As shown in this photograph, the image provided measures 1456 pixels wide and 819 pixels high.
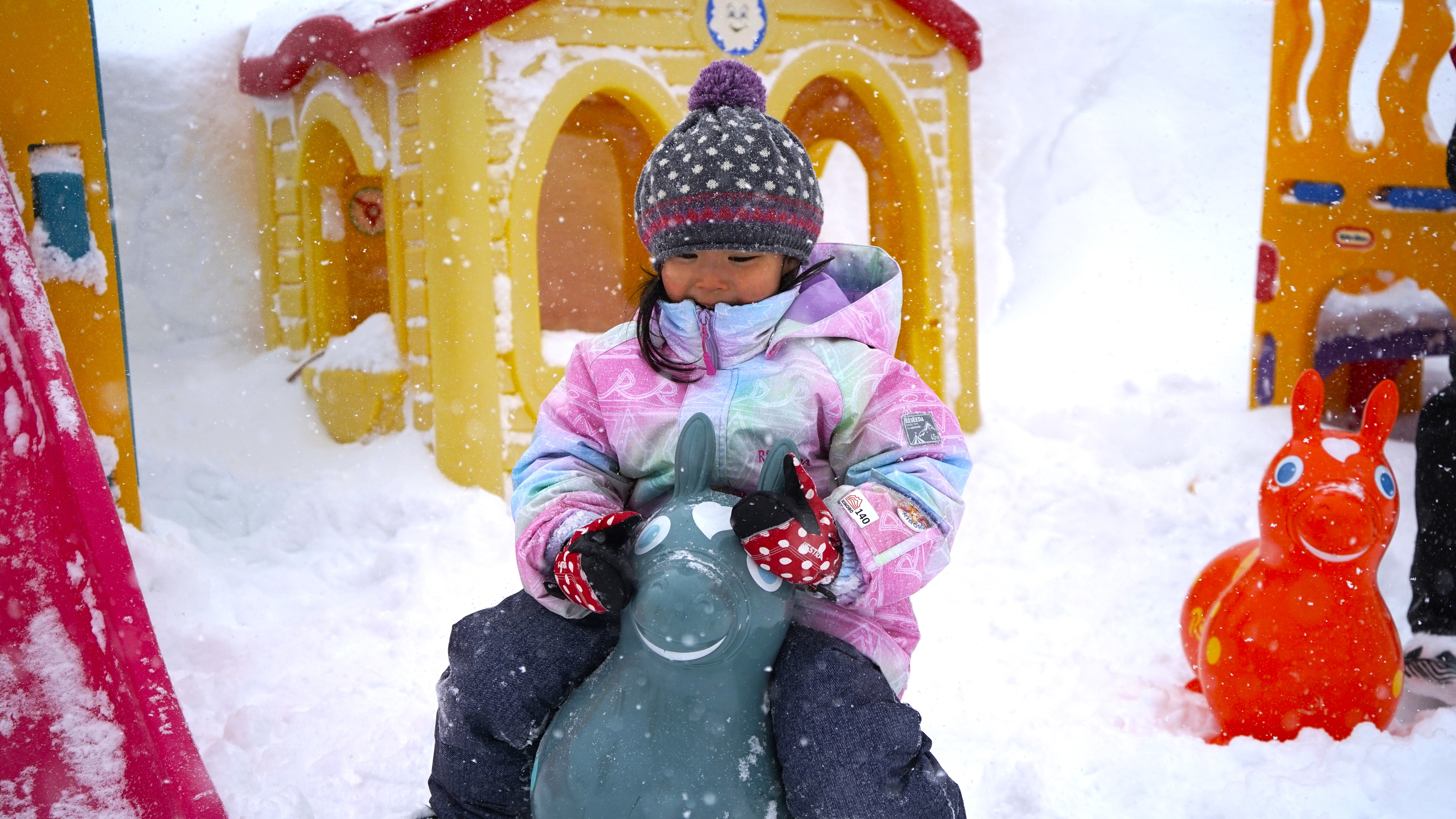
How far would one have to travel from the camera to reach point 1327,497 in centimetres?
226

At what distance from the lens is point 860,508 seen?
4.50ft

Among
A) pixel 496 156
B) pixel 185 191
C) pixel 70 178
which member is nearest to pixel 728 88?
pixel 70 178

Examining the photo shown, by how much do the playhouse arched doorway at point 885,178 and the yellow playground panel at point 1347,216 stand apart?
1513mm

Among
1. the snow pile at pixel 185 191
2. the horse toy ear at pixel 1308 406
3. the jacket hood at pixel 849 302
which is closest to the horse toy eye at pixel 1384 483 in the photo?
the horse toy ear at pixel 1308 406

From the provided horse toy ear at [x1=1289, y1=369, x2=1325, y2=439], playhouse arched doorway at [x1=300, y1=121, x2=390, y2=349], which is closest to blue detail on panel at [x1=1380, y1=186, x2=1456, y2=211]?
horse toy ear at [x1=1289, y1=369, x2=1325, y2=439]

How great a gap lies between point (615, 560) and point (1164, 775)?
1466 mm

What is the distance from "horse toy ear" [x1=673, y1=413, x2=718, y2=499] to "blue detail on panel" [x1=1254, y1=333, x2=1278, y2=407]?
4.10 meters

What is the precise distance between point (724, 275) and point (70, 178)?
2.02 metres

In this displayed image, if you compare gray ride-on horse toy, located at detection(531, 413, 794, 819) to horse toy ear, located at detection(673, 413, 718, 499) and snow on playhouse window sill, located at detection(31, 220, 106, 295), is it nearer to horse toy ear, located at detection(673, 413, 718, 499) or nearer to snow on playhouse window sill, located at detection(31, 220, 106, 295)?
horse toy ear, located at detection(673, 413, 718, 499)

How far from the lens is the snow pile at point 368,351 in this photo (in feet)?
15.1

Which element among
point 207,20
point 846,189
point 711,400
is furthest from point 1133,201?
point 711,400

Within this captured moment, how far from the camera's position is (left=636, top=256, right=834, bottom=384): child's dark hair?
156 centimetres

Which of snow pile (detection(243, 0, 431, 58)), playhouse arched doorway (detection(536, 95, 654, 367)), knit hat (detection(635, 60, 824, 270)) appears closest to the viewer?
knit hat (detection(635, 60, 824, 270))

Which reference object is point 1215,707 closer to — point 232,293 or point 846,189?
point 232,293
